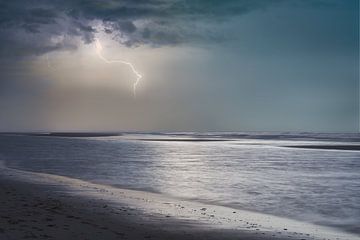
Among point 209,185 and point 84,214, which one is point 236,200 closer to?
point 209,185

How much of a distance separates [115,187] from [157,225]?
1008cm

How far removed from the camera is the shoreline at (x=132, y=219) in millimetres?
11195

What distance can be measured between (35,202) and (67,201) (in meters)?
1.61

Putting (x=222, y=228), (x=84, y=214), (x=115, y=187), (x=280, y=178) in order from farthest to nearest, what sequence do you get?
1. (x=280, y=178)
2. (x=115, y=187)
3. (x=84, y=214)
4. (x=222, y=228)

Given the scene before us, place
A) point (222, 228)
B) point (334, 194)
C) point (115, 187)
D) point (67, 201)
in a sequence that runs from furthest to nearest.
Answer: point (115, 187) → point (334, 194) → point (67, 201) → point (222, 228)

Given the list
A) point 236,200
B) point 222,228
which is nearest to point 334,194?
point 236,200

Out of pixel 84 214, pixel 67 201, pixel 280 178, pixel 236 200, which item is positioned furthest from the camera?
pixel 280 178

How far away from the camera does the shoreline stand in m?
11.2

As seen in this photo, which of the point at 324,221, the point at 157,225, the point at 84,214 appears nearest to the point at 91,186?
the point at 84,214

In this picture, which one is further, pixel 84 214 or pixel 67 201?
pixel 67 201

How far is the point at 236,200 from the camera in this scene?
61.4 feet

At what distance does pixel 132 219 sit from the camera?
1383 cm

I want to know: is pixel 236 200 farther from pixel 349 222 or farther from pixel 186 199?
pixel 349 222

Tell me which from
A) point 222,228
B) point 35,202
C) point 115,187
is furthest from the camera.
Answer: point 115,187
